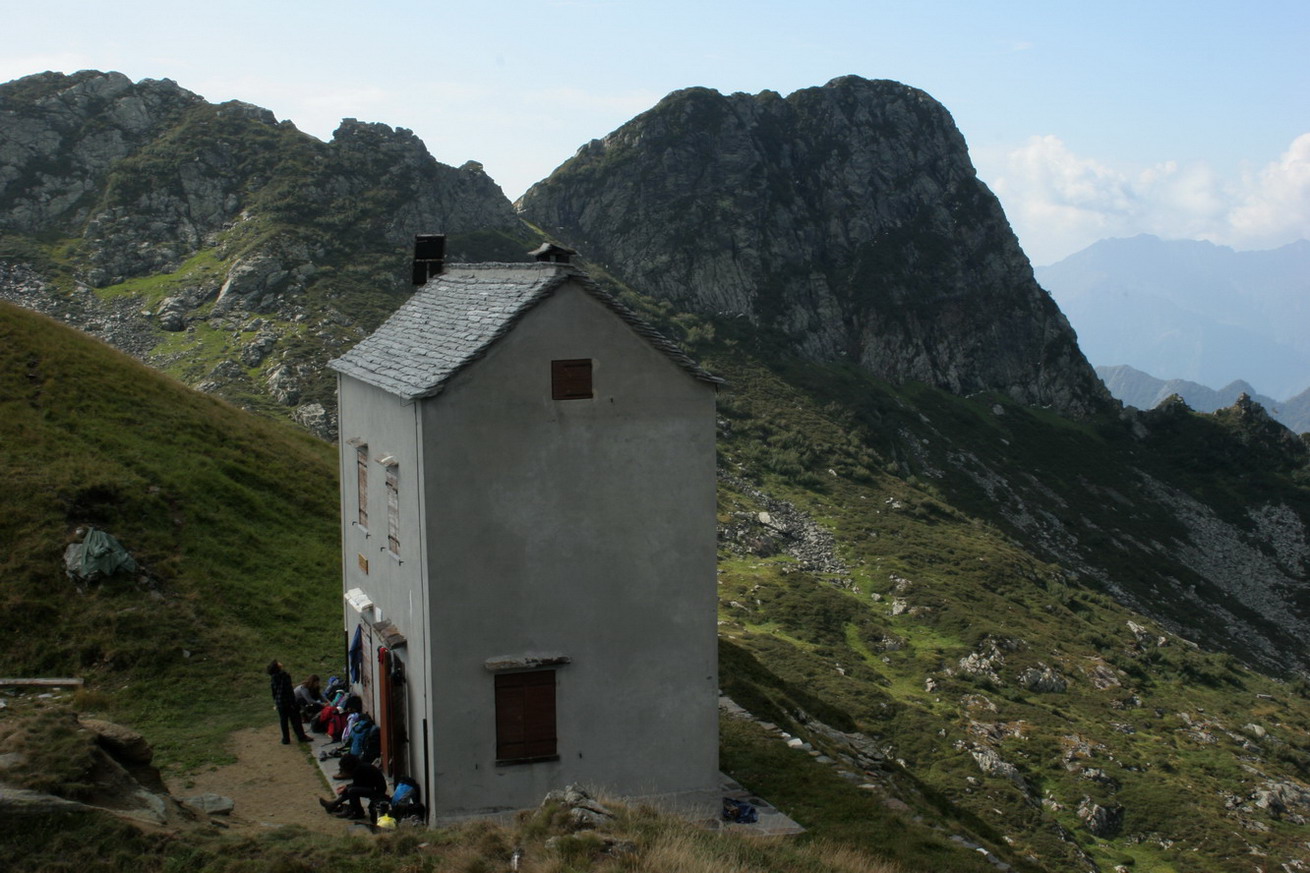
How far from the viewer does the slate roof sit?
16.1m

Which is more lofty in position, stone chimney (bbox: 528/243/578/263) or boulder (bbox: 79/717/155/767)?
stone chimney (bbox: 528/243/578/263)

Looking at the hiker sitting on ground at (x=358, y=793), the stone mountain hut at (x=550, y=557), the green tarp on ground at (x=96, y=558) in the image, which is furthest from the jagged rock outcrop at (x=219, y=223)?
the stone mountain hut at (x=550, y=557)

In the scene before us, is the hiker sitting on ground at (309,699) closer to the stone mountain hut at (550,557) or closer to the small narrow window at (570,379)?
the stone mountain hut at (550,557)

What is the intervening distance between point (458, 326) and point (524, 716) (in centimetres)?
607

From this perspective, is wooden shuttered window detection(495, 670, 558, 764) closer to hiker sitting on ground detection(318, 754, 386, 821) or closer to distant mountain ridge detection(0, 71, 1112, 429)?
hiker sitting on ground detection(318, 754, 386, 821)

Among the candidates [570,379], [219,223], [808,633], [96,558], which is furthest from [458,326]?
[219,223]

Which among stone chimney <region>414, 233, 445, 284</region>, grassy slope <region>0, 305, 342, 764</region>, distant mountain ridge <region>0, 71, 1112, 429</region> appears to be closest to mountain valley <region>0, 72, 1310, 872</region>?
grassy slope <region>0, 305, 342, 764</region>

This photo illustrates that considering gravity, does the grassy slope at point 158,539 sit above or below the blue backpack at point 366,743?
above

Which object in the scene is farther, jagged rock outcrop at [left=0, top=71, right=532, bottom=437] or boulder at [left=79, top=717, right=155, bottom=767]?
jagged rock outcrop at [left=0, top=71, right=532, bottom=437]

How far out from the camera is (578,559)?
16.6m

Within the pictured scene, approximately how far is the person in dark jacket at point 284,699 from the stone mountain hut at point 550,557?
300cm

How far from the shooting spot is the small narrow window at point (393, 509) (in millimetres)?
17469

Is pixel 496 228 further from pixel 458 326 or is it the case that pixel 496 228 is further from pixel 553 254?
pixel 553 254

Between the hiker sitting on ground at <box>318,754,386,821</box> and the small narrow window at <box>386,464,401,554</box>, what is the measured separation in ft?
10.9
